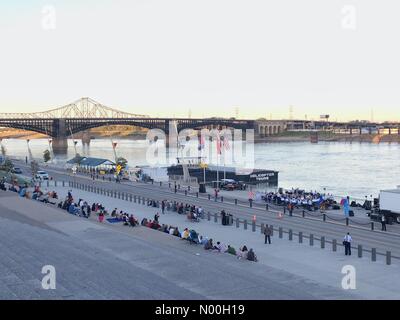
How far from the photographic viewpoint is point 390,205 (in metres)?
25.4

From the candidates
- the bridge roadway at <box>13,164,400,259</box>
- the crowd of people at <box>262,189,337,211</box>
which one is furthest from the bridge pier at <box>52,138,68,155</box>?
the crowd of people at <box>262,189,337,211</box>

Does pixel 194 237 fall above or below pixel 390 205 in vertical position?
below

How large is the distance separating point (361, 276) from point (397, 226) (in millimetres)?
9398

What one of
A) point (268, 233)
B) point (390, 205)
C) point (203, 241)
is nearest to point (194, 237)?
point (203, 241)

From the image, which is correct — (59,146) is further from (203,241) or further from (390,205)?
(203,241)

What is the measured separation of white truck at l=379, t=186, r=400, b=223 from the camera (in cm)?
2511

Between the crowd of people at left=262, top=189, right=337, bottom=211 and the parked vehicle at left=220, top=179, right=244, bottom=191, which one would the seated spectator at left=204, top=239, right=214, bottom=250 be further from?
the parked vehicle at left=220, top=179, right=244, bottom=191

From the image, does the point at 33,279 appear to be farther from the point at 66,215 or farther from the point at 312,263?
the point at 66,215

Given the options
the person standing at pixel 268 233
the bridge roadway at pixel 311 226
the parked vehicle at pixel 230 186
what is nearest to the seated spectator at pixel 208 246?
the person standing at pixel 268 233

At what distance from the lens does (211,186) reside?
47188 millimetres

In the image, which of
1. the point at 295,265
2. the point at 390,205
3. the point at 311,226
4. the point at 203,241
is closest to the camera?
the point at 295,265

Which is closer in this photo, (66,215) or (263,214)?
(66,215)
